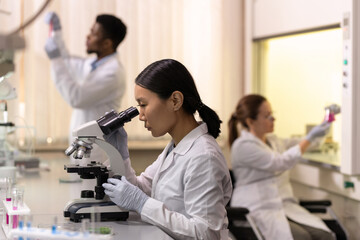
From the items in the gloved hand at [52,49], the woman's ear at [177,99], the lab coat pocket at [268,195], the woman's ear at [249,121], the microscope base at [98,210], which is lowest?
the lab coat pocket at [268,195]

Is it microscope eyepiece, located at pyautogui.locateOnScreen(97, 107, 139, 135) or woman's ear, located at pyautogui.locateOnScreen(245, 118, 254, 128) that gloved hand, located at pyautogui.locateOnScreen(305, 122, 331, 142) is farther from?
microscope eyepiece, located at pyautogui.locateOnScreen(97, 107, 139, 135)

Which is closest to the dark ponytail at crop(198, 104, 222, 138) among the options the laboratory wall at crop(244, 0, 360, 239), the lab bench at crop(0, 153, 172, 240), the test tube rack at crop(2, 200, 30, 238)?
the lab bench at crop(0, 153, 172, 240)

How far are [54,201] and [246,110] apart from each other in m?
1.57

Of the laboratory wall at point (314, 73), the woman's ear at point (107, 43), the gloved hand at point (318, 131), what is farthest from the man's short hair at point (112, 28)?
the gloved hand at point (318, 131)

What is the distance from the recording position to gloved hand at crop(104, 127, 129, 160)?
212cm

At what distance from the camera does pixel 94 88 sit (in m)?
3.60

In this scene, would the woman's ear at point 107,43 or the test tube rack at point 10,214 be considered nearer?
the test tube rack at point 10,214

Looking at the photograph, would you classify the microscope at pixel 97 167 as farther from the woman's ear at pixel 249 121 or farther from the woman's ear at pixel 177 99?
the woman's ear at pixel 249 121

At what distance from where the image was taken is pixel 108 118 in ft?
6.70

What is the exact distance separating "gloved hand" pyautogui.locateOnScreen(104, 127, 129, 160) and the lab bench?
0.62 feet

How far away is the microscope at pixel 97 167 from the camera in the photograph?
2002 millimetres

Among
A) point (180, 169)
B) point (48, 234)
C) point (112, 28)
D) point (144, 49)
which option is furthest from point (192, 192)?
point (144, 49)

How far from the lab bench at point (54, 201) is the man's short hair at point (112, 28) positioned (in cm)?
82

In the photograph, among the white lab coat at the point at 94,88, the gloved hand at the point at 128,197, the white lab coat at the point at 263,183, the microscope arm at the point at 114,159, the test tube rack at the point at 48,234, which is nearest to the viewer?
the test tube rack at the point at 48,234
